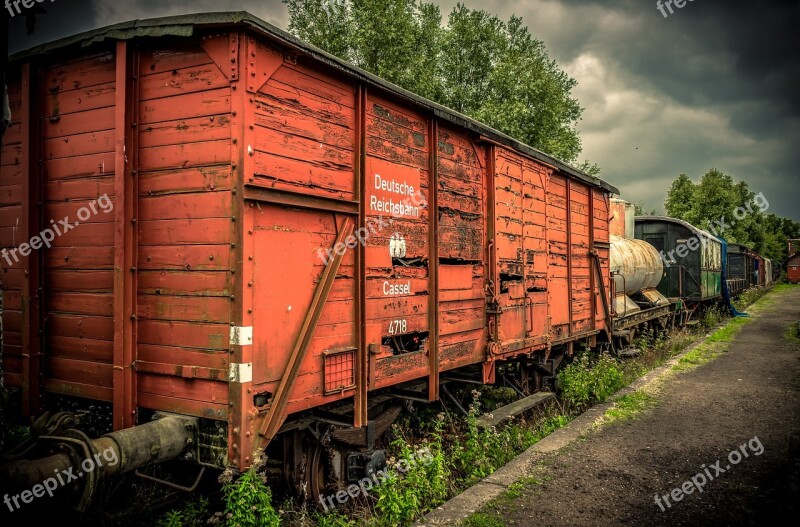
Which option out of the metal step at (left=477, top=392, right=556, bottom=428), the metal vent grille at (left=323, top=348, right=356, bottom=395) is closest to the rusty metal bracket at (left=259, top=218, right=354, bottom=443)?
the metal vent grille at (left=323, top=348, right=356, bottom=395)

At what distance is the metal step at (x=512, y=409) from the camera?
611 cm

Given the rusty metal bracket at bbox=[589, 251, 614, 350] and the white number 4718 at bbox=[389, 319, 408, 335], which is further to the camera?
the rusty metal bracket at bbox=[589, 251, 614, 350]

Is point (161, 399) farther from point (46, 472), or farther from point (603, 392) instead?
point (603, 392)

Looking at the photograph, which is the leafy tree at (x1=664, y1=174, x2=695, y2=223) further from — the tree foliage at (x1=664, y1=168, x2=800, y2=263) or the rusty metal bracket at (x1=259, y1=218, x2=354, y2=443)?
the rusty metal bracket at (x1=259, y1=218, x2=354, y2=443)

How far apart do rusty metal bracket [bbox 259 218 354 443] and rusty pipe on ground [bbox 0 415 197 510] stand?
614mm

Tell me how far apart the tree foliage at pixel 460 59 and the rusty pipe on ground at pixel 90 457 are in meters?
21.0

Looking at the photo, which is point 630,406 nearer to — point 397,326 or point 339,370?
point 397,326

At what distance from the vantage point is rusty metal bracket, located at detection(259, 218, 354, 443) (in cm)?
358

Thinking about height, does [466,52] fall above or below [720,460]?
above

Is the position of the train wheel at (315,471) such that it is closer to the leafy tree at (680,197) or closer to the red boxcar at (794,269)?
the leafy tree at (680,197)

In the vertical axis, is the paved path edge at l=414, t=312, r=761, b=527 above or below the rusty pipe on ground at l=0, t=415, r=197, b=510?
below

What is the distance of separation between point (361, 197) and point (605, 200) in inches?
296

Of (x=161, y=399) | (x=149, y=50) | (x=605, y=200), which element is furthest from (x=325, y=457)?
(x=605, y=200)

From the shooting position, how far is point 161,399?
3750mm
